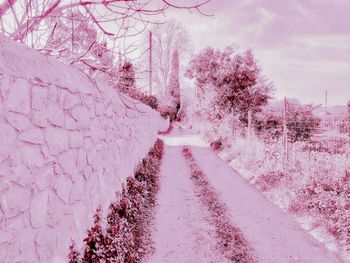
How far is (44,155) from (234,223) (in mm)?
4188

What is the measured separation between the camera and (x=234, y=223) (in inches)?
222

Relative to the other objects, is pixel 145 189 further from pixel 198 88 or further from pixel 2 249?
pixel 198 88

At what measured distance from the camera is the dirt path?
4.49 meters

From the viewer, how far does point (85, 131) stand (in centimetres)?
337

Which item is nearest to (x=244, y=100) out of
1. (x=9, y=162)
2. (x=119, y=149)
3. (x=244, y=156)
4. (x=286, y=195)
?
(x=244, y=156)

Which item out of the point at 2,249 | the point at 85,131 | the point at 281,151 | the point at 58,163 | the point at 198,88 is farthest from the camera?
the point at 198,88

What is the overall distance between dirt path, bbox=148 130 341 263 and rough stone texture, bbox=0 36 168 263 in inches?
64.5

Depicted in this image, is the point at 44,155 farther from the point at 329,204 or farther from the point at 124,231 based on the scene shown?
the point at 329,204

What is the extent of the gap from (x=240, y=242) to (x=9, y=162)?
12.5 feet

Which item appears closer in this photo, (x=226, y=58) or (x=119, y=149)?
(x=119, y=149)

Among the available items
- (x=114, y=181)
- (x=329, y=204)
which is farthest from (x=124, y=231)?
(x=329, y=204)

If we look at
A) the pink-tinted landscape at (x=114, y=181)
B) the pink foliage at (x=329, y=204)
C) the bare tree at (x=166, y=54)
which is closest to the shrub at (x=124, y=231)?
the pink-tinted landscape at (x=114, y=181)

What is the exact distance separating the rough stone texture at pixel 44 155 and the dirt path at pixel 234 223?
164 centimetres

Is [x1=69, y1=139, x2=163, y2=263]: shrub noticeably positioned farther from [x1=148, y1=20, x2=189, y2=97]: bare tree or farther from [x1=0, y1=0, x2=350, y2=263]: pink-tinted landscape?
[x1=148, y1=20, x2=189, y2=97]: bare tree
